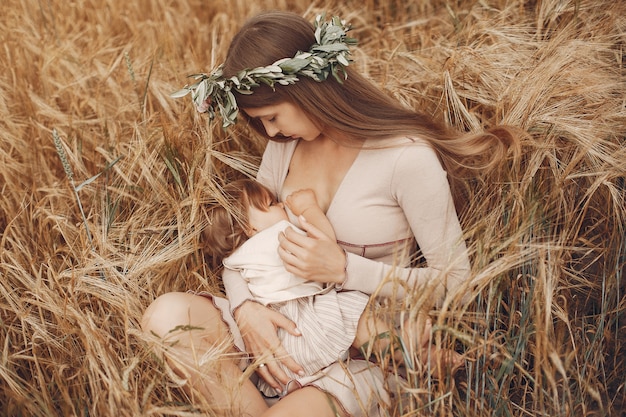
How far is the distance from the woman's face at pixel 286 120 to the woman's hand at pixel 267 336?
55 centimetres

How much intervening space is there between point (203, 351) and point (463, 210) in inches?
38.9

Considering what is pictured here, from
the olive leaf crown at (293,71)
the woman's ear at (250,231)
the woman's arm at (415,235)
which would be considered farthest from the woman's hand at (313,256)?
the olive leaf crown at (293,71)

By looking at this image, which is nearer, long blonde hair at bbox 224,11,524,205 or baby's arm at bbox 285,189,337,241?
long blonde hair at bbox 224,11,524,205

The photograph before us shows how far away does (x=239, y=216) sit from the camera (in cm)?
214

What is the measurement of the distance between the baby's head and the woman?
0.17 meters

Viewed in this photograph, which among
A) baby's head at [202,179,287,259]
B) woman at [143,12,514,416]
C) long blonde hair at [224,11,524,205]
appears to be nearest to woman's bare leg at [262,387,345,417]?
woman at [143,12,514,416]

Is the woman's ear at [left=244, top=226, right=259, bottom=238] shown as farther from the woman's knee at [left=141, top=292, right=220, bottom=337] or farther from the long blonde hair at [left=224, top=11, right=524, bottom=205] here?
the long blonde hair at [left=224, top=11, right=524, bottom=205]

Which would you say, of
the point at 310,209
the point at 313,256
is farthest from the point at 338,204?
the point at 313,256

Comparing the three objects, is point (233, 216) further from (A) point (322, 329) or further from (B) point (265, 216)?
(A) point (322, 329)

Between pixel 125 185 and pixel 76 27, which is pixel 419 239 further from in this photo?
pixel 76 27

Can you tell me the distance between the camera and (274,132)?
196cm

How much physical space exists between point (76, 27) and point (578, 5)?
8.45ft

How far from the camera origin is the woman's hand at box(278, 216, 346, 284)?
6.12 feet

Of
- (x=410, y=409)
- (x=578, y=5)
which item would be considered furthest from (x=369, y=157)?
(x=578, y=5)
